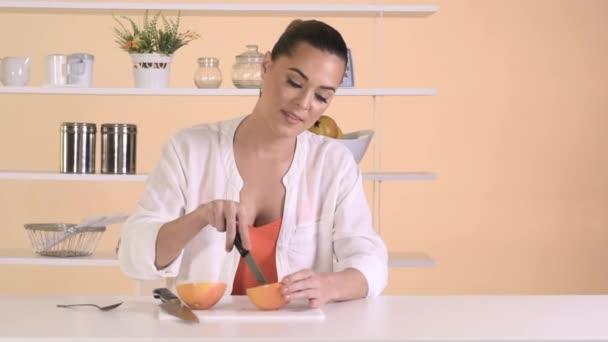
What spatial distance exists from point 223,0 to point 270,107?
280 cm

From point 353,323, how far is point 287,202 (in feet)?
1.94

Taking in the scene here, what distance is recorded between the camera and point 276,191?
8.05ft

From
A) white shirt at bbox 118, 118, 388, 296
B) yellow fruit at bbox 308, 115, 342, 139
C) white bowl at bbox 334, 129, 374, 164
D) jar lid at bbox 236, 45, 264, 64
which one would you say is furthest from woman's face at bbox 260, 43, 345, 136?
jar lid at bbox 236, 45, 264, 64

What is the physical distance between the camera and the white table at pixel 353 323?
5.67 feet

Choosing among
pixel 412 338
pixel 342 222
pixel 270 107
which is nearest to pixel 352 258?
pixel 342 222

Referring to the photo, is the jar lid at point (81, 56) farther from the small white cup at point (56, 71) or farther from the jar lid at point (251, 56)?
the jar lid at point (251, 56)

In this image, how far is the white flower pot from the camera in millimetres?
4113

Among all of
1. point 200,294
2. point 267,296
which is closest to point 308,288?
point 267,296

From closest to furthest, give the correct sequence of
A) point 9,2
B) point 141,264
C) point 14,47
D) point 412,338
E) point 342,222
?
point 412,338, point 141,264, point 342,222, point 9,2, point 14,47

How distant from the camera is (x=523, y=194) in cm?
501

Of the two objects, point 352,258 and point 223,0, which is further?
point 223,0

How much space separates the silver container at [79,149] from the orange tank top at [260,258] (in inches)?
74.8

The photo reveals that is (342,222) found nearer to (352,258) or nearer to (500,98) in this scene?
(352,258)

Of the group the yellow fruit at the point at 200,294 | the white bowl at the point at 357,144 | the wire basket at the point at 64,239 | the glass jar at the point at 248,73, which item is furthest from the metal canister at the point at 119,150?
the yellow fruit at the point at 200,294
